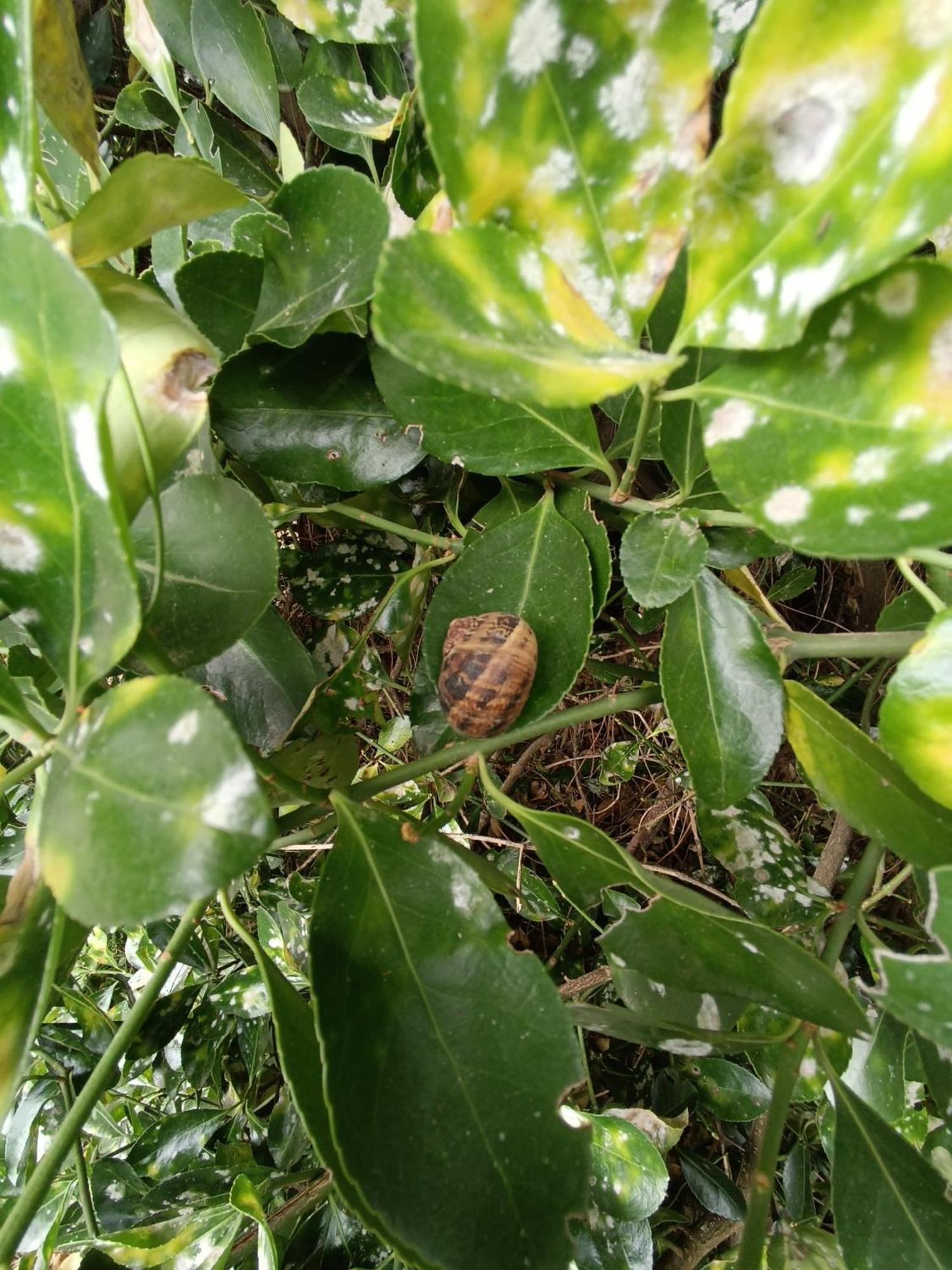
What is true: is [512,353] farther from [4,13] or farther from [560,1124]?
[560,1124]

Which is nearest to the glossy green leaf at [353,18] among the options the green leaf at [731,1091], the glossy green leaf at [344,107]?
the glossy green leaf at [344,107]

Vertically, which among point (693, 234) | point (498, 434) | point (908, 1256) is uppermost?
point (693, 234)

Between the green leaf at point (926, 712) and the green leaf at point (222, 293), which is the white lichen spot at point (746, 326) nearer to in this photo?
the green leaf at point (926, 712)

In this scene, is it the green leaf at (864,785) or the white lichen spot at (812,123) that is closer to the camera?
the white lichen spot at (812,123)

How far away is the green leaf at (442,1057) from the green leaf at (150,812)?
0.17 m

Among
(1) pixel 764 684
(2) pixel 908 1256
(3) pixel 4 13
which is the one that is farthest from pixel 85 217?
(2) pixel 908 1256

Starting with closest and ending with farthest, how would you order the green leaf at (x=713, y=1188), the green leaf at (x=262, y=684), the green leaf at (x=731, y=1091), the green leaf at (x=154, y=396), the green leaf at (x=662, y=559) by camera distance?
the green leaf at (x=154, y=396) < the green leaf at (x=662, y=559) < the green leaf at (x=262, y=684) < the green leaf at (x=731, y=1091) < the green leaf at (x=713, y=1188)

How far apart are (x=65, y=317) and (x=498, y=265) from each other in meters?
0.16

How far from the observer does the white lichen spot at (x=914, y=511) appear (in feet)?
1.08

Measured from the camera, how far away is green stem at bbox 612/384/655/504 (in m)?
0.43

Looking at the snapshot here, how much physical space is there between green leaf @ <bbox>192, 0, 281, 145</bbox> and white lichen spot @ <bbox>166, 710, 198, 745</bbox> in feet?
2.28

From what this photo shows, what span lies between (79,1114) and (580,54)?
0.59m

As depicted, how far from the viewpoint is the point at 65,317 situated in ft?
0.97

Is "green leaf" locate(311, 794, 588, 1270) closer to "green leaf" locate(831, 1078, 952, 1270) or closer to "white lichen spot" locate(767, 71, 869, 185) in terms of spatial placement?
"green leaf" locate(831, 1078, 952, 1270)
